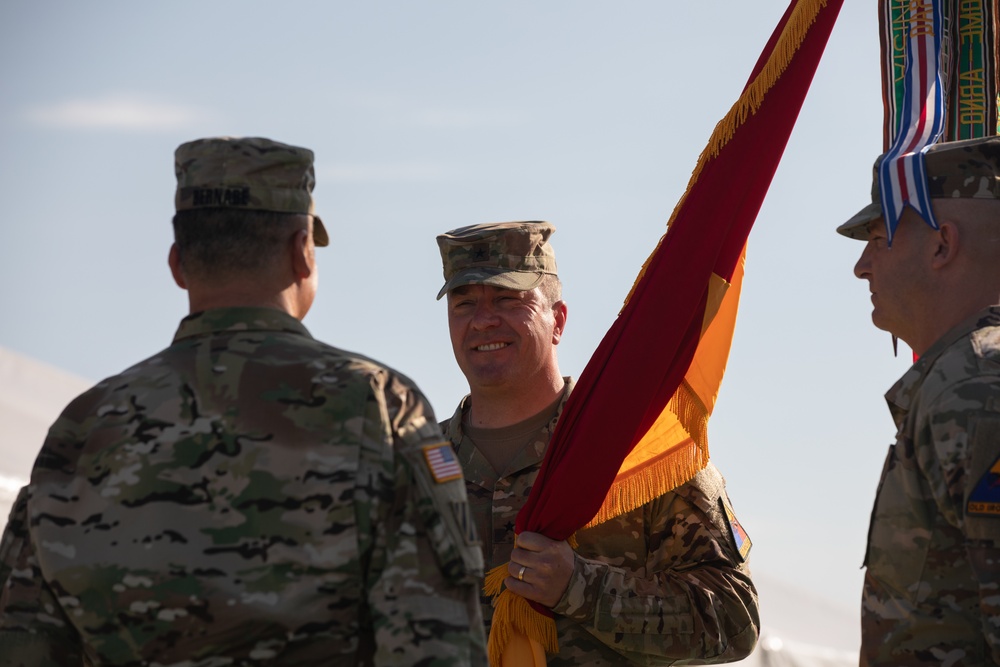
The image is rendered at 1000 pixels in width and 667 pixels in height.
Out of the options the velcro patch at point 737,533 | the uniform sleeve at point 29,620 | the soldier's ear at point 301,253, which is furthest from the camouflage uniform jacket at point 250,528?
the velcro patch at point 737,533

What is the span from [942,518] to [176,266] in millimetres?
1996

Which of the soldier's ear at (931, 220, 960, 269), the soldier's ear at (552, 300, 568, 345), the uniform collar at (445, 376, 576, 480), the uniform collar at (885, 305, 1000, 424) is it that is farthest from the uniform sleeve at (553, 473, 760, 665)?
the soldier's ear at (931, 220, 960, 269)

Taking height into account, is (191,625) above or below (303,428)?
below

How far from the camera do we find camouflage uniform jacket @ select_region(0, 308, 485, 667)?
103 inches

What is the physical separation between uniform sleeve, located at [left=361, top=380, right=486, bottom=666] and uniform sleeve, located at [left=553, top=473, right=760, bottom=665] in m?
1.55

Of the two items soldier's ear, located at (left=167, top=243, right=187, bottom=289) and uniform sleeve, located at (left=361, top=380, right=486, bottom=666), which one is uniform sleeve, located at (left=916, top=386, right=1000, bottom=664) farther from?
soldier's ear, located at (left=167, top=243, right=187, bottom=289)

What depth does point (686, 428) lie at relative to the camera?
457 centimetres

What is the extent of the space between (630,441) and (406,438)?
1.85 meters

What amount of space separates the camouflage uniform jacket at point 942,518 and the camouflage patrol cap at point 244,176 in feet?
5.38

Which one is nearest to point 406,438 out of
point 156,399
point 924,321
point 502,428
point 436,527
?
point 436,527

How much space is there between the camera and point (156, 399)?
276cm

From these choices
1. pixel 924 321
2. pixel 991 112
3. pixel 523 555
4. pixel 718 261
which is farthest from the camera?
pixel 991 112

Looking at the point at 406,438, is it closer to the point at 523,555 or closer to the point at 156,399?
the point at 156,399

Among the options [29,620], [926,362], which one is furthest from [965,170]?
[29,620]
